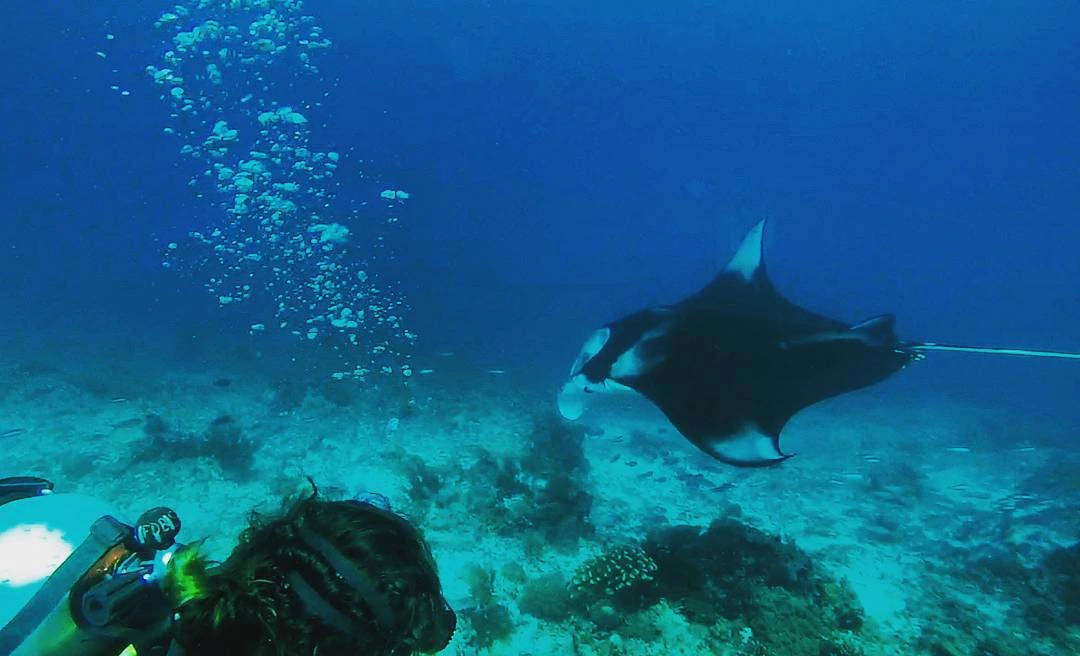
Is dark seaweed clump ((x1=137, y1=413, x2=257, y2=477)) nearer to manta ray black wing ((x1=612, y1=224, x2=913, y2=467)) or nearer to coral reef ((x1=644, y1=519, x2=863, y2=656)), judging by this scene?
coral reef ((x1=644, y1=519, x2=863, y2=656))

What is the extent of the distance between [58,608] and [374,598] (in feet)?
3.11

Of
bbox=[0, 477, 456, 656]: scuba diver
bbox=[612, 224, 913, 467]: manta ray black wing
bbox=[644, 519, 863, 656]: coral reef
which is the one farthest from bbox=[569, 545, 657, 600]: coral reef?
bbox=[0, 477, 456, 656]: scuba diver

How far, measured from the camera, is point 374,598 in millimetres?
1375

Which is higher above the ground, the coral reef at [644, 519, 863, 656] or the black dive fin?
the black dive fin

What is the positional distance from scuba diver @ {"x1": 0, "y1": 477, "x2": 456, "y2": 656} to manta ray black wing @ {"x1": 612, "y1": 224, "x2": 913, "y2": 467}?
159 inches

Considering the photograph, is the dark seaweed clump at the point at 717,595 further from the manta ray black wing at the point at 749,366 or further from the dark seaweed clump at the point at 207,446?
the dark seaweed clump at the point at 207,446

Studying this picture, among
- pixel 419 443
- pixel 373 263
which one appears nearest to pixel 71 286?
pixel 373 263

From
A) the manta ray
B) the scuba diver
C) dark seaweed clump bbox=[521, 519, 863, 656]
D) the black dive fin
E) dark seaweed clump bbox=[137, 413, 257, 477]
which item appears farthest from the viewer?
dark seaweed clump bbox=[137, 413, 257, 477]

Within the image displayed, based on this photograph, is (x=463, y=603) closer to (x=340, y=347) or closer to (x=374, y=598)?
(x=374, y=598)

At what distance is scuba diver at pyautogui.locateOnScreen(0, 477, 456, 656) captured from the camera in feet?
4.26

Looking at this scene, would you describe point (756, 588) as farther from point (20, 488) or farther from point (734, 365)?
point (20, 488)

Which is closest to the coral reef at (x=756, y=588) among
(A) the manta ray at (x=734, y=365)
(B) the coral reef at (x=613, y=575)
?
(B) the coral reef at (x=613, y=575)

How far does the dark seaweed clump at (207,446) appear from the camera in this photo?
893cm

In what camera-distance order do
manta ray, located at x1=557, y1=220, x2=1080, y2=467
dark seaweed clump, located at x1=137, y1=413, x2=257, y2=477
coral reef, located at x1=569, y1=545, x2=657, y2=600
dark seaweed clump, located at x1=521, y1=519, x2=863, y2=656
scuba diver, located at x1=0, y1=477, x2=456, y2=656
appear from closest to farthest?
scuba diver, located at x1=0, y1=477, x2=456, y2=656 < manta ray, located at x1=557, y1=220, x2=1080, y2=467 < dark seaweed clump, located at x1=521, y1=519, x2=863, y2=656 < coral reef, located at x1=569, y1=545, x2=657, y2=600 < dark seaweed clump, located at x1=137, y1=413, x2=257, y2=477
